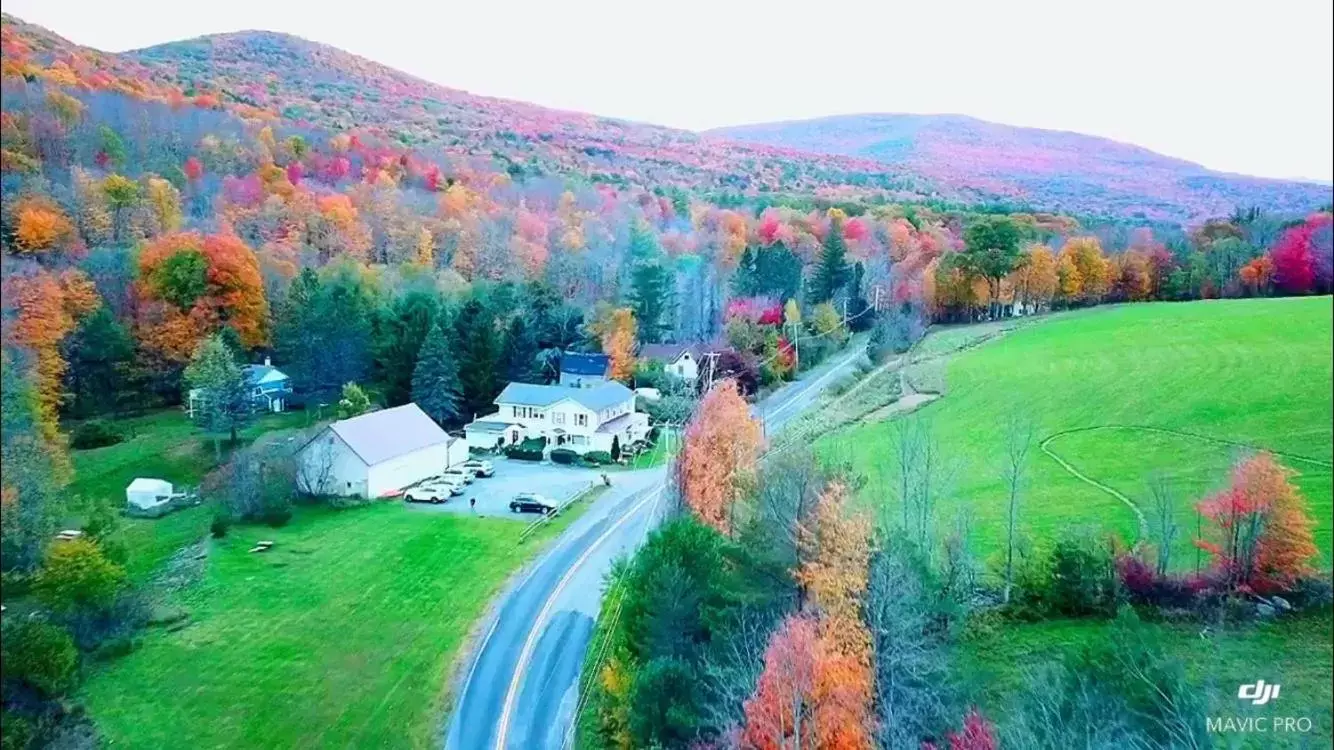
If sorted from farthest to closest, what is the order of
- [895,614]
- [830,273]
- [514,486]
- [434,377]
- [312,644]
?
1. [830,273]
2. [434,377]
3. [514,486]
4. [312,644]
5. [895,614]

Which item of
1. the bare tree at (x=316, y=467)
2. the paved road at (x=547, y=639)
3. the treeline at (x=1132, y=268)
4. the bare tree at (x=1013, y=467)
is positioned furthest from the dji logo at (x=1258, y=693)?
the bare tree at (x=316, y=467)

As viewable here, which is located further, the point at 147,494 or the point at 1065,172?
the point at 1065,172

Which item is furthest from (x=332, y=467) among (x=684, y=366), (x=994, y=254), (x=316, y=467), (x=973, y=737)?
(x=994, y=254)

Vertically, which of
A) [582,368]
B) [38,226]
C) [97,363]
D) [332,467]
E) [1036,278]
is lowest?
[332,467]

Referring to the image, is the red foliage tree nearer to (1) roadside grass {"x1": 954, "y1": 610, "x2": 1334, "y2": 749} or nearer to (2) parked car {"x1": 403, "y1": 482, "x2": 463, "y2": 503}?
(1) roadside grass {"x1": 954, "y1": 610, "x2": 1334, "y2": 749}

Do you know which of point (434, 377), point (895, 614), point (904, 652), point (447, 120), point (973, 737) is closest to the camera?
point (973, 737)

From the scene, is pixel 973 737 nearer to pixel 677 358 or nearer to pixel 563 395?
pixel 563 395

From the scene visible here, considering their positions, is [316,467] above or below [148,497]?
below
